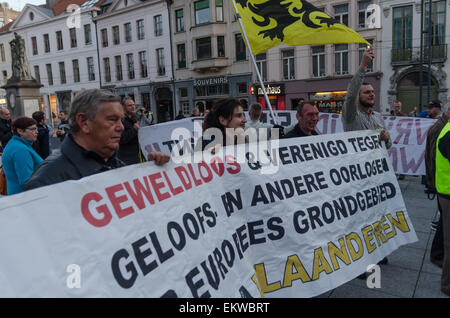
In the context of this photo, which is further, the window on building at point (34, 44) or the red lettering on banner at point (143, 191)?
the window on building at point (34, 44)

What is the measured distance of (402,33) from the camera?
21531 millimetres

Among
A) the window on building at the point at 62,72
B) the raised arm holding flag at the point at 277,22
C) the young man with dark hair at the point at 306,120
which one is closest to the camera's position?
the young man with dark hair at the point at 306,120

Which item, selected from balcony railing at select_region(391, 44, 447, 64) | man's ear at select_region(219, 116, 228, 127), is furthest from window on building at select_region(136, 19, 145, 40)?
man's ear at select_region(219, 116, 228, 127)

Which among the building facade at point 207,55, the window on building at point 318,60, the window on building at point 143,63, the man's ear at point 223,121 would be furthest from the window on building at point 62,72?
the man's ear at point 223,121

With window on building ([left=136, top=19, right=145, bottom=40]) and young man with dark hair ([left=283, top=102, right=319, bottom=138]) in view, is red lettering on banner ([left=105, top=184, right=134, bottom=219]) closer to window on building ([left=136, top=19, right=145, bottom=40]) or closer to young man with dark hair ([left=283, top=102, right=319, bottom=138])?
young man with dark hair ([left=283, top=102, right=319, bottom=138])

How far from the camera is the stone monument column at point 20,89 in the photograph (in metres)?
13.3

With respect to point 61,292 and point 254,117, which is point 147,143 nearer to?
point 254,117

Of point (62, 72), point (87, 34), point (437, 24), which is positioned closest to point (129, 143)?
point (437, 24)

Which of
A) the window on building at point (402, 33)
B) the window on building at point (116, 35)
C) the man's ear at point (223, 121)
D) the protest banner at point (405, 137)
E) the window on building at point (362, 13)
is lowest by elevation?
the protest banner at point (405, 137)

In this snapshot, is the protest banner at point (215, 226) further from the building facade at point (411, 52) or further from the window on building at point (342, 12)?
the window on building at point (342, 12)

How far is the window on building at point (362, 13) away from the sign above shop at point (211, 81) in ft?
34.4

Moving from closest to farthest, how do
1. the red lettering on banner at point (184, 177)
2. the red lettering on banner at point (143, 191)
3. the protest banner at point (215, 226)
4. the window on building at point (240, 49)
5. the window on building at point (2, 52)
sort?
1. the protest banner at point (215, 226)
2. the red lettering on banner at point (143, 191)
3. the red lettering on banner at point (184, 177)
4. the window on building at point (240, 49)
5. the window on building at point (2, 52)

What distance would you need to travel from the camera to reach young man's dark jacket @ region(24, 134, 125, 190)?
72.4 inches

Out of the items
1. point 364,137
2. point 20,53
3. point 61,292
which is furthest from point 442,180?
point 20,53
